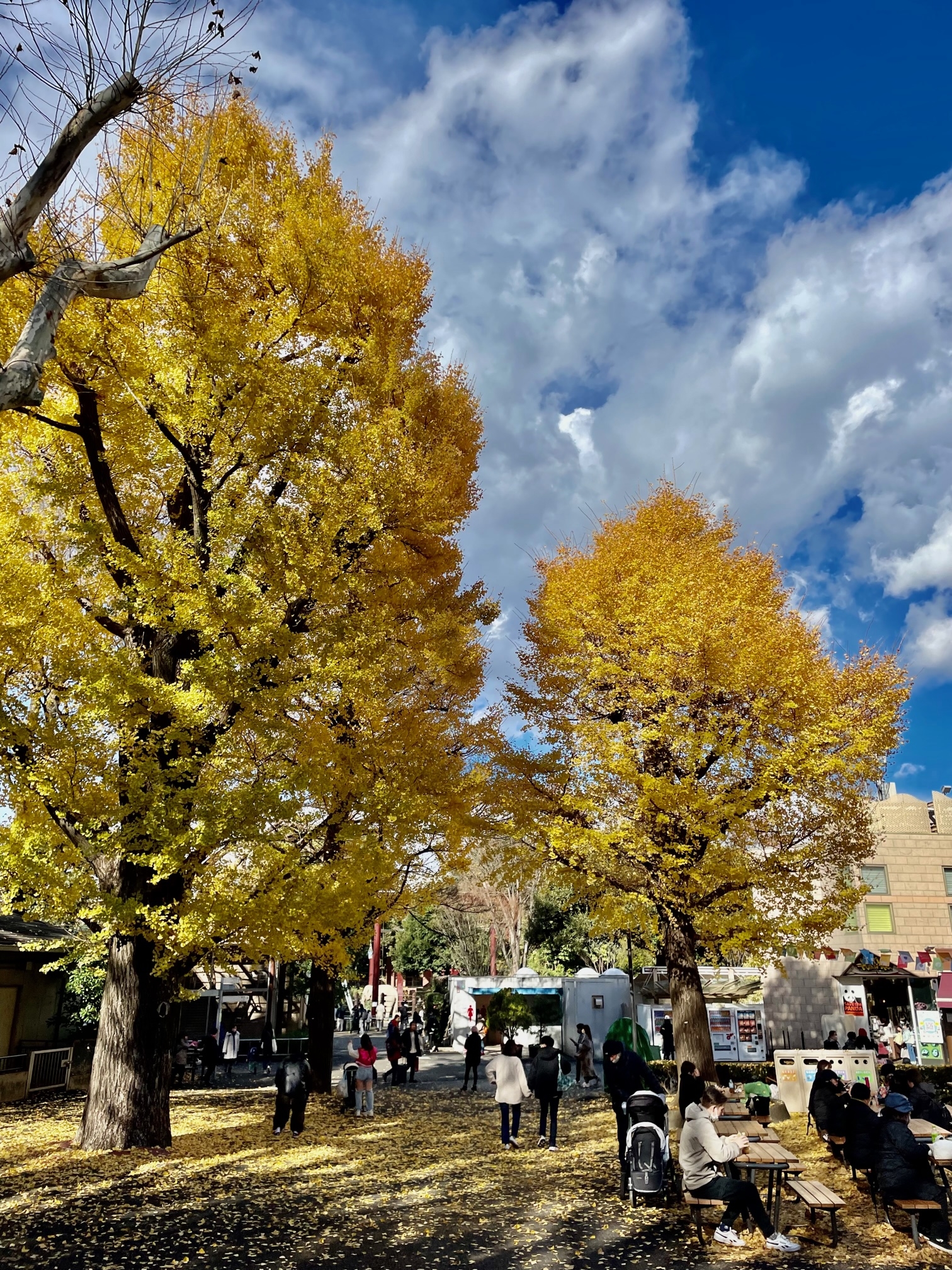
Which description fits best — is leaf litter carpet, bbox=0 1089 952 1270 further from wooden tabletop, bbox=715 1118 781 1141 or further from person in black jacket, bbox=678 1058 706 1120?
person in black jacket, bbox=678 1058 706 1120

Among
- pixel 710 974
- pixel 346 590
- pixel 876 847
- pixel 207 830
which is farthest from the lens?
pixel 876 847

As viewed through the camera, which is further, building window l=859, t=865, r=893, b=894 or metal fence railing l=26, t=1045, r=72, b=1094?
building window l=859, t=865, r=893, b=894

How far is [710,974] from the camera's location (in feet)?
75.7

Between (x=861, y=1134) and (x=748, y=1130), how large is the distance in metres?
1.09

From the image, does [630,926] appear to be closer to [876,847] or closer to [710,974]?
[710,974]

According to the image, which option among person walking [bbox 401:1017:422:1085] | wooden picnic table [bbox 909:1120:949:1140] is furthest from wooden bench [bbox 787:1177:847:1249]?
person walking [bbox 401:1017:422:1085]

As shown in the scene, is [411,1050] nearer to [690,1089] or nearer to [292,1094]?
[292,1094]

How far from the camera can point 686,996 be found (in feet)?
44.5

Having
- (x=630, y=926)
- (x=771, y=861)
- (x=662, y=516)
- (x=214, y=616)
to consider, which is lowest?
(x=630, y=926)

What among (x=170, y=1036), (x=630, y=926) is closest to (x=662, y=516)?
(x=630, y=926)

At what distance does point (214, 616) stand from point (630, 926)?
8.20 meters

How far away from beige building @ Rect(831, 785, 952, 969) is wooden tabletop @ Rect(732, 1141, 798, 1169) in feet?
75.0

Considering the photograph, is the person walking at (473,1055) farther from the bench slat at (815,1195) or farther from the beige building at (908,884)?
the beige building at (908,884)

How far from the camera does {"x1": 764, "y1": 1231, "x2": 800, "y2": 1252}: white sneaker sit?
6.34 meters
